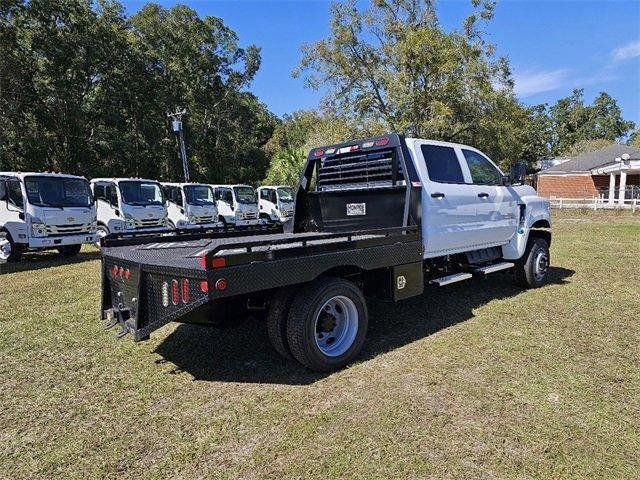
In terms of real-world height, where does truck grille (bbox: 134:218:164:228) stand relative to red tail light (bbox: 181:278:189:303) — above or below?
above

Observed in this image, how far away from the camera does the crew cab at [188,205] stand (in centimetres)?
1694

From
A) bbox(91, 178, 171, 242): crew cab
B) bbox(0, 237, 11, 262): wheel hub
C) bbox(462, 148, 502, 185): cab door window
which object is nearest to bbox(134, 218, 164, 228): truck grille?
bbox(91, 178, 171, 242): crew cab

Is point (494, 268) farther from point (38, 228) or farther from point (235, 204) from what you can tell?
point (235, 204)

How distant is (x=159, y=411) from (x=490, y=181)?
17.0ft

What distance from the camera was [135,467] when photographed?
271 cm

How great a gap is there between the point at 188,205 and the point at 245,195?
3.54m

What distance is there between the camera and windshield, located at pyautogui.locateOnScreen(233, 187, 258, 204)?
64.9ft

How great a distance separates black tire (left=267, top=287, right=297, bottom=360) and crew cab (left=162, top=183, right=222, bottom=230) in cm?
1352

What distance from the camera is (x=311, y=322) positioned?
12.3 feet

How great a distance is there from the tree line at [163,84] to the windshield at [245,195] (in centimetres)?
795

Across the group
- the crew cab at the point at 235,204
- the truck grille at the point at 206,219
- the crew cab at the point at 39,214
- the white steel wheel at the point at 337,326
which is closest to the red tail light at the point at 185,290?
the white steel wheel at the point at 337,326

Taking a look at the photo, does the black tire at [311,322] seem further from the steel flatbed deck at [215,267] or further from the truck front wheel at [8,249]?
the truck front wheel at [8,249]

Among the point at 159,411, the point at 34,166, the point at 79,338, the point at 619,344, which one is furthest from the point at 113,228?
the point at 34,166

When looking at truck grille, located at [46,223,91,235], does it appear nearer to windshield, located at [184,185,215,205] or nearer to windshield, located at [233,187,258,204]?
windshield, located at [184,185,215,205]
